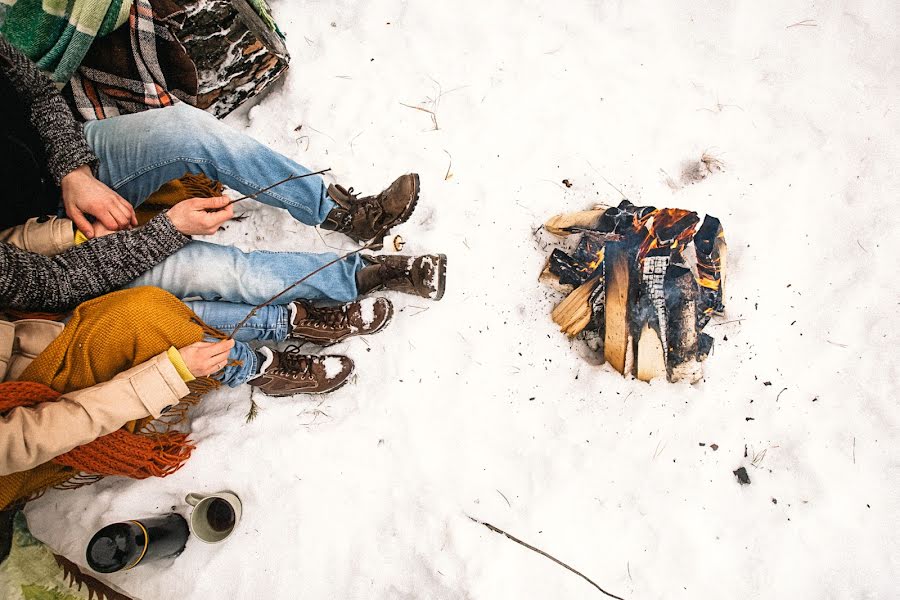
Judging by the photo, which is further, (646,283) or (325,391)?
(325,391)

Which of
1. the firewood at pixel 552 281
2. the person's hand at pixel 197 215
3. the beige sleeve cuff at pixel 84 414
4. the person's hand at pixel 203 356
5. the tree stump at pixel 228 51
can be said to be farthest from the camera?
the firewood at pixel 552 281

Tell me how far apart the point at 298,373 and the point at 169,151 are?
948 millimetres

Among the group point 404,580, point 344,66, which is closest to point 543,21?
point 344,66

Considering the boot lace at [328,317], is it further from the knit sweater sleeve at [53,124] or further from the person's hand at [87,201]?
the knit sweater sleeve at [53,124]

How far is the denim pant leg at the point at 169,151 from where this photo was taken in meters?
1.77

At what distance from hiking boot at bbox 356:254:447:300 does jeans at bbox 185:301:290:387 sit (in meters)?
0.35

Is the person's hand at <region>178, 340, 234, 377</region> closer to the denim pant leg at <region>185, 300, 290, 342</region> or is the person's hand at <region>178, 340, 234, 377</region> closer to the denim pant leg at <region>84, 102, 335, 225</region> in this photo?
the denim pant leg at <region>185, 300, 290, 342</region>

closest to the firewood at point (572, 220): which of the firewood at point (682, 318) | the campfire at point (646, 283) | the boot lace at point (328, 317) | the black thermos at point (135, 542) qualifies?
the campfire at point (646, 283)

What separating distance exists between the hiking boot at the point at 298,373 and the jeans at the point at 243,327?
0.06 m

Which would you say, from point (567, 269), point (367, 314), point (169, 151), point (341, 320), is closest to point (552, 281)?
point (567, 269)

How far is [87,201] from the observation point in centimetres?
166

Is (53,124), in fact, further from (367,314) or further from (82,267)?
(367,314)

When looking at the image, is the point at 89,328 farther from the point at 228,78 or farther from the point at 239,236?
the point at 228,78

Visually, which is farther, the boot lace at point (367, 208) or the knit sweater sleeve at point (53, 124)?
the boot lace at point (367, 208)
